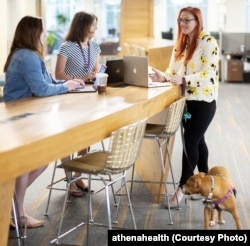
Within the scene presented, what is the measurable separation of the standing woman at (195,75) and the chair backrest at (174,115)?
145 mm

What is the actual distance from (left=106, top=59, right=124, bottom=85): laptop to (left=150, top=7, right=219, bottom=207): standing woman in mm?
379

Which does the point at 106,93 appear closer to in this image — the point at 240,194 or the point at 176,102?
the point at 176,102

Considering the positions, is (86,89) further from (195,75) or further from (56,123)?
(56,123)

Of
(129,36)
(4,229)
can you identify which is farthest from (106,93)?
(129,36)

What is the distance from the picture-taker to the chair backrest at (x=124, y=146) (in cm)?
297

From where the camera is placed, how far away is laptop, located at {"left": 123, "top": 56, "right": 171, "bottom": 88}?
3.98m

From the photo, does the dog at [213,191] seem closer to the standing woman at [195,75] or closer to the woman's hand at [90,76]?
the standing woman at [195,75]

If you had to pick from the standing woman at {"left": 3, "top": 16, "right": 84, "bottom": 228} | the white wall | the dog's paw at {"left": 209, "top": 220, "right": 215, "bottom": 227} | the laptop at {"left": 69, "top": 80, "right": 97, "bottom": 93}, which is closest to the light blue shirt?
the standing woman at {"left": 3, "top": 16, "right": 84, "bottom": 228}

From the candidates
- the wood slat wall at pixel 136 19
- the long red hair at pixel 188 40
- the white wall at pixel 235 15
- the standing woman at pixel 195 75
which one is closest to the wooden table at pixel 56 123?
the standing woman at pixel 195 75

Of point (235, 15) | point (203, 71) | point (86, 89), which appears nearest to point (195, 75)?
point (203, 71)

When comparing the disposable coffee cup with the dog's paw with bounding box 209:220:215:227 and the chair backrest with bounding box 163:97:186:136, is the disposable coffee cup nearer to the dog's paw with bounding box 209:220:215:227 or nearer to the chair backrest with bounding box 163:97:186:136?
the chair backrest with bounding box 163:97:186:136

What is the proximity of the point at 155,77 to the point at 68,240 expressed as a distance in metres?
1.47

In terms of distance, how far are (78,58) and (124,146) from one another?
57.7 inches

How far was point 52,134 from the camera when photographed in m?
2.46
